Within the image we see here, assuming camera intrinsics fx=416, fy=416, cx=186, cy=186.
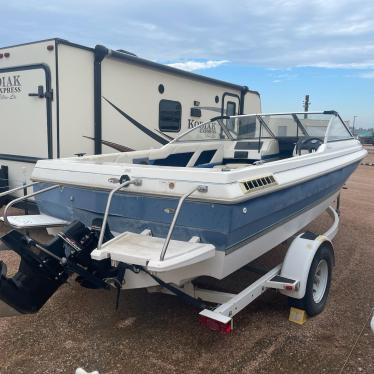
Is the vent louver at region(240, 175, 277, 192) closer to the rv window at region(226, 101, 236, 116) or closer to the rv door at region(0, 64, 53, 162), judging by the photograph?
the rv door at region(0, 64, 53, 162)

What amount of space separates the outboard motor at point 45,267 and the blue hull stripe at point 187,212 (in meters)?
0.32

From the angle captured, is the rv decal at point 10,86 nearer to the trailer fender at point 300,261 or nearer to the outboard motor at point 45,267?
the outboard motor at point 45,267

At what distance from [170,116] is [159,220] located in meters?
3.90

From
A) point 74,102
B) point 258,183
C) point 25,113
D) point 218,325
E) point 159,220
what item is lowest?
point 218,325

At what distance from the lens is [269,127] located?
17.7 feet

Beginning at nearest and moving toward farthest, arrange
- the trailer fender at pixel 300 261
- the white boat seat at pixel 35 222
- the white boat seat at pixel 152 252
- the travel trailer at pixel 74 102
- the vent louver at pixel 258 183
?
the white boat seat at pixel 152 252 < the vent louver at pixel 258 183 < the trailer fender at pixel 300 261 < the white boat seat at pixel 35 222 < the travel trailer at pixel 74 102

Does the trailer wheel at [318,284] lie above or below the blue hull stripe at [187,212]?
below

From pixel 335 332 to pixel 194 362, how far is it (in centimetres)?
117

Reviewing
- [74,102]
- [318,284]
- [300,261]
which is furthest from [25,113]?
[318,284]

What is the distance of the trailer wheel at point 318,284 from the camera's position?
330 cm

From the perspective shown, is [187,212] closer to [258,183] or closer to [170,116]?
[258,183]

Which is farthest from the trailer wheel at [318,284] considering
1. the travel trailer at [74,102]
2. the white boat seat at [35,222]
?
the travel trailer at [74,102]

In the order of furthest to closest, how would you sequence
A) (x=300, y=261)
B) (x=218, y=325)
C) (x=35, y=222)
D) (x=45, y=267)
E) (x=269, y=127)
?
(x=269, y=127)
(x=35, y=222)
(x=300, y=261)
(x=45, y=267)
(x=218, y=325)

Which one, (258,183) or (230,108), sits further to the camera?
(230,108)
